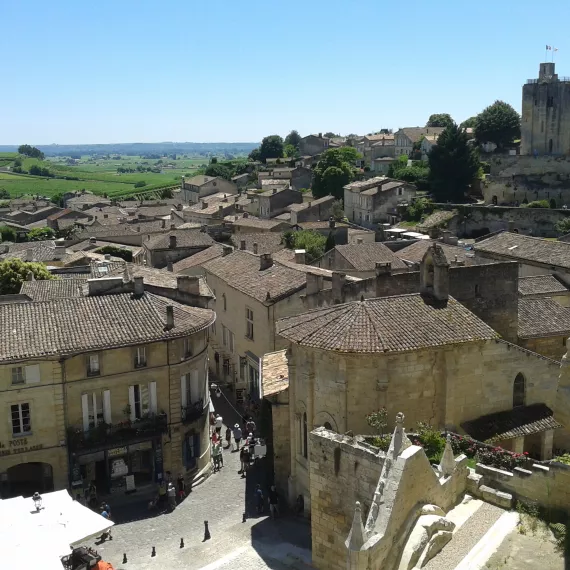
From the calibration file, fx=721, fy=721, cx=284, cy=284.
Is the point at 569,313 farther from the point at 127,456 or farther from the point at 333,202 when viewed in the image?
the point at 333,202

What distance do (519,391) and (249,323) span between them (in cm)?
1921

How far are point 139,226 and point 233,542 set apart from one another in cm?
6961

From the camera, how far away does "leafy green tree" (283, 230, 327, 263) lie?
71.6 metres

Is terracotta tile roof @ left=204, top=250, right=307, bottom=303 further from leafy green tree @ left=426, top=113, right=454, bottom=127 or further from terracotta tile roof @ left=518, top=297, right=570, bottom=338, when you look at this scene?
leafy green tree @ left=426, top=113, right=454, bottom=127

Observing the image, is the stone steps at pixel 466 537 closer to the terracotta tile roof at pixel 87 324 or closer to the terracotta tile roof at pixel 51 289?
the terracotta tile roof at pixel 87 324

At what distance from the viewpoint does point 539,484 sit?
19047 mm

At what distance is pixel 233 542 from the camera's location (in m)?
25.8

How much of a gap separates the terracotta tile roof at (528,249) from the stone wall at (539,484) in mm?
27284

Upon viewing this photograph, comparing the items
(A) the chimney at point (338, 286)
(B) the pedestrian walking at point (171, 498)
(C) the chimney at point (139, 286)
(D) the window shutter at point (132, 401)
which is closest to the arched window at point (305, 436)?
(B) the pedestrian walking at point (171, 498)

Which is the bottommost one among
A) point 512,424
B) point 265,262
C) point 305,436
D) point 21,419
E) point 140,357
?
point 21,419

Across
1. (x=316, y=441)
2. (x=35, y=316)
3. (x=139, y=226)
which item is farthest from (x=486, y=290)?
(x=139, y=226)

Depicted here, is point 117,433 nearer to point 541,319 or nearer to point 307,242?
point 541,319

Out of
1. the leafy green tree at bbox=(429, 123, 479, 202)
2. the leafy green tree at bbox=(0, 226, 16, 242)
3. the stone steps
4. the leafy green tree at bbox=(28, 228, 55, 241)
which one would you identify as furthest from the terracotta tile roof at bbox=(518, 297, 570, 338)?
the leafy green tree at bbox=(0, 226, 16, 242)

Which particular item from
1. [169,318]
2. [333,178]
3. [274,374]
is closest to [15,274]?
[169,318]
